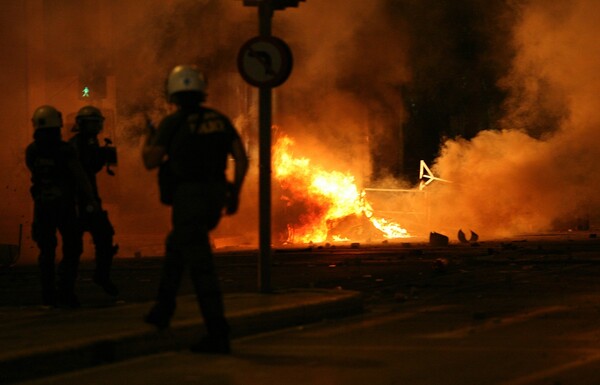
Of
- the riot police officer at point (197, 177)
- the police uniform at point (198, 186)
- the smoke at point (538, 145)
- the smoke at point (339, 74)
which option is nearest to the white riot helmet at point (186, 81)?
the riot police officer at point (197, 177)

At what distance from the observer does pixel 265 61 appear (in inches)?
385

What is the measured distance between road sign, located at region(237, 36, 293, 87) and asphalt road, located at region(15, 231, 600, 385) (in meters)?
2.13

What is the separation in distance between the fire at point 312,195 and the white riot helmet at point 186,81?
1913cm

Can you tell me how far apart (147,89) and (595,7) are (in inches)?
381

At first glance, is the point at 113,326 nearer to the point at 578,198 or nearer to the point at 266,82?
the point at 266,82

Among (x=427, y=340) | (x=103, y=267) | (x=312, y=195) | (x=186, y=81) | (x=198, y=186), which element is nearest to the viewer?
(x=198, y=186)

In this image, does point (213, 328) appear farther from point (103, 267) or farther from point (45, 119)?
point (103, 267)

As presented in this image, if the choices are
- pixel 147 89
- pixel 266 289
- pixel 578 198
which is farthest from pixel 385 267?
pixel 578 198

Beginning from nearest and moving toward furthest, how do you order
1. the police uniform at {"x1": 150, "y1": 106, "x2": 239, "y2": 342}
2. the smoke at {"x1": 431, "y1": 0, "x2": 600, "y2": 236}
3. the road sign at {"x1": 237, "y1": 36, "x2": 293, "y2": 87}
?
the police uniform at {"x1": 150, "y1": 106, "x2": 239, "y2": 342}
the road sign at {"x1": 237, "y1": 36, "x2": 293, "y2": 87}
the smoke at {"x1": 431, "y1": 0, "x2": 600, "y2": 236}

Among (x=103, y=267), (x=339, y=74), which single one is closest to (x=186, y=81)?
(x=103, y=267)

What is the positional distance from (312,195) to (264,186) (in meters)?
16.9

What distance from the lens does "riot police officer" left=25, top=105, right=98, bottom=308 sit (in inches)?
363

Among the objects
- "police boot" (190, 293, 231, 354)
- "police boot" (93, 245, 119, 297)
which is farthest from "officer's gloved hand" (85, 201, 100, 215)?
"police boot" (190, 293, 231, 354)

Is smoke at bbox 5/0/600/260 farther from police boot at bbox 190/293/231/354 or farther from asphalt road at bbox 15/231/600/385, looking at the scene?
police boot at bbox 190/293/231/354
